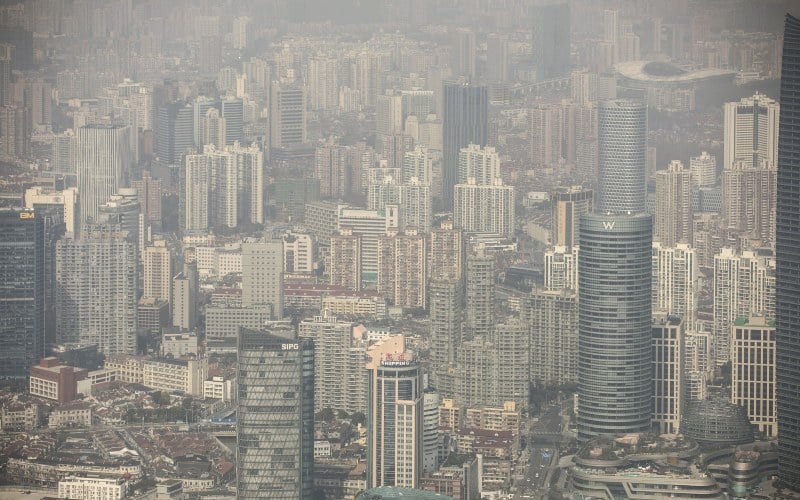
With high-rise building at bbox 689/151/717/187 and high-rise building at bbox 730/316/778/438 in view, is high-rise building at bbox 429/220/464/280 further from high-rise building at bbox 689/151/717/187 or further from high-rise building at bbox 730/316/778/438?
high-rise building at bbox 730/316/778/438

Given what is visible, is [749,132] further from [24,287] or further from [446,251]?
[24,287]

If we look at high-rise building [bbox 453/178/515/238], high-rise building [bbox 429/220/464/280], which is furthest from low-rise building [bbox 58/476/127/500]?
high-rise building [bbox 453/178/515/238]

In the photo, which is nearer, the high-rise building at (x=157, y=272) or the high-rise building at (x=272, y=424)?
the high-rise building at (x=272, y=424)

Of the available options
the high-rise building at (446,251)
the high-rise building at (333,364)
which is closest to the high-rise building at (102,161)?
the high-rise building at (446,251)

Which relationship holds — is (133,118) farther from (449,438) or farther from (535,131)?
(449,438)

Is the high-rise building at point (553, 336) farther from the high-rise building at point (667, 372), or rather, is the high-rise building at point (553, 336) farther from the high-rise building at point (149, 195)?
the high-rise building at point (149, 195)

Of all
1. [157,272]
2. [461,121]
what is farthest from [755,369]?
[461,121]
